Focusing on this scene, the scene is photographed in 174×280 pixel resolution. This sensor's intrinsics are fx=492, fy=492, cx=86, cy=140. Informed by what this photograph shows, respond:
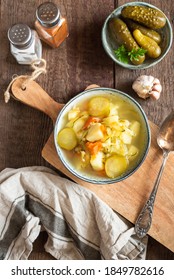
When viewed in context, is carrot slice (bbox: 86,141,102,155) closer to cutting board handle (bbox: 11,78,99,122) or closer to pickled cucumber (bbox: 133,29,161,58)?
cutting board handle (bbox: 11,78,99,122)

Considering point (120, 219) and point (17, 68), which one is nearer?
point (120, 219)

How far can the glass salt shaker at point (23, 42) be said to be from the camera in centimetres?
175

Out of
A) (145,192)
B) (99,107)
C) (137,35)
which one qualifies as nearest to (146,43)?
(137,35)

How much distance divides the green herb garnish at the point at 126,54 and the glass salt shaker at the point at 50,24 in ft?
0.72

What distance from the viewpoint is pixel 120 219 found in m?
1.75

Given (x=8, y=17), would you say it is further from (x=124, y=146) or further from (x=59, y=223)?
(x=59, y=223)

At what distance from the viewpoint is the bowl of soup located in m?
1.70

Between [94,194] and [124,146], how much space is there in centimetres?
20

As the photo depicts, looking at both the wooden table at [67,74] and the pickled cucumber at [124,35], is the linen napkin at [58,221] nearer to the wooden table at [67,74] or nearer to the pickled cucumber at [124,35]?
the wooden table at [67,74]

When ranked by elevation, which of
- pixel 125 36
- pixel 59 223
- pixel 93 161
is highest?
pixel 125 36

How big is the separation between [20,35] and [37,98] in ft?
0.77

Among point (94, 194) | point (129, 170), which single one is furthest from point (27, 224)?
point (129, 170)

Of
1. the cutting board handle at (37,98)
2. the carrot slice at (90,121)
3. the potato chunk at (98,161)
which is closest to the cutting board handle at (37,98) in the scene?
the cutting board handle at (37,98)

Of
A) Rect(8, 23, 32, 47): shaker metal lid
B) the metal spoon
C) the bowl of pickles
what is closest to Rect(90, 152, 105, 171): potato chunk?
the metal spoon
